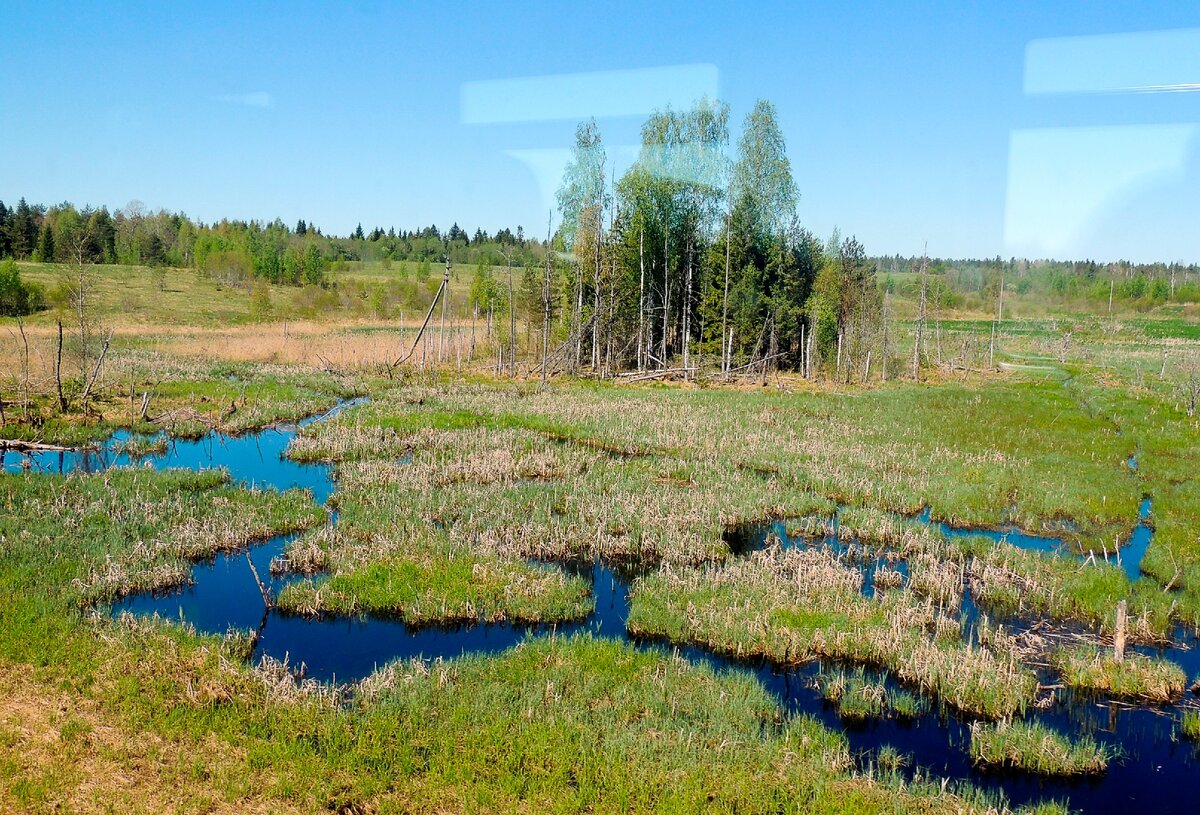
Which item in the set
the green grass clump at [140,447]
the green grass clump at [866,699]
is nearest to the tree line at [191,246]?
the green grass clump at [140,447]

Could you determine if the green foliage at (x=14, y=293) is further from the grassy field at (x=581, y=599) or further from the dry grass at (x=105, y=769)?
the dry grass at (x=105, y=769)

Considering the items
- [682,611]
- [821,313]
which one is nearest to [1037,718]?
[682,611]

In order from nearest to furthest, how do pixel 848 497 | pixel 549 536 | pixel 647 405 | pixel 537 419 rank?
1. pixel 549 536
2. pixel 848 497
3. pixel 537 419
4. pixel 647 405

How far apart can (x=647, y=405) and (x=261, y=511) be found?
15906 mm

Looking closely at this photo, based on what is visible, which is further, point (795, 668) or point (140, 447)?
point (140, 447)

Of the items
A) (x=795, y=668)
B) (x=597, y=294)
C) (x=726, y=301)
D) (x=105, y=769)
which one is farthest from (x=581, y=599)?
(x=726, y=301)

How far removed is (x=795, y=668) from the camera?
9.39m

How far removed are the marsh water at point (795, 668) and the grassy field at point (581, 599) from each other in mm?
214

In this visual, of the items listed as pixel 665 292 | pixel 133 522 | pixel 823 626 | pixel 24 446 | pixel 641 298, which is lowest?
pixel 823 626

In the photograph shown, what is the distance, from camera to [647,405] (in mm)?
27812

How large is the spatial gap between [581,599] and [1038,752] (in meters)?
5.79

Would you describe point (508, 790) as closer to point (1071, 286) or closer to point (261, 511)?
point (261, 511)

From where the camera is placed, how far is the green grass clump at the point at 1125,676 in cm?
882

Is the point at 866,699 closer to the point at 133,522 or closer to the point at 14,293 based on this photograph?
the point at 133,522
